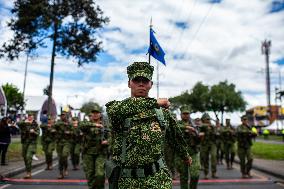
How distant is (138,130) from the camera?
337cm

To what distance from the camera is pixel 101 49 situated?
93.8ft

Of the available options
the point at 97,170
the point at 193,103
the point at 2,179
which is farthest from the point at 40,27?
the point at 193,103

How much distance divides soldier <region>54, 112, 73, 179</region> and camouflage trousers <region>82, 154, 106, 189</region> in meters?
4.15

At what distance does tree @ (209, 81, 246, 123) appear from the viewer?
3211 inches

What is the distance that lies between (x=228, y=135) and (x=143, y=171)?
45.2ft

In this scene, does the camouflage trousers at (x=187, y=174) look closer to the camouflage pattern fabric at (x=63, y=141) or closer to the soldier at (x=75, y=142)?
the camouflage pattern fabric at (x=63, y=141)

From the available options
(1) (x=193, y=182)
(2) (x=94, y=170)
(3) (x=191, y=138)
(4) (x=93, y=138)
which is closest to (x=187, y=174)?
(1) (x=193, y=182)

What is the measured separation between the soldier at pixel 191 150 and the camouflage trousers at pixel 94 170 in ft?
5.16

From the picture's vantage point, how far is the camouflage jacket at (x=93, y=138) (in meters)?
8.39

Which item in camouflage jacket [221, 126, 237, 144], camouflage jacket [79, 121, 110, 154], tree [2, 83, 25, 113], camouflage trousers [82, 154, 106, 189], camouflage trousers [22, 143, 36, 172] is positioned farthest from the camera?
tree [2, 83, 25, 113]

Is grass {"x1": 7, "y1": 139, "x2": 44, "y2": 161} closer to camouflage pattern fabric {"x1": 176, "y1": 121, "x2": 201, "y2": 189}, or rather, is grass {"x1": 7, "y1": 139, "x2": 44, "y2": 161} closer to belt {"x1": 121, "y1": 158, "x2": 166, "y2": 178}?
camouflage pattern fabric {"x1": 176, "y1": 121, "x2": 201, "y2": 189}

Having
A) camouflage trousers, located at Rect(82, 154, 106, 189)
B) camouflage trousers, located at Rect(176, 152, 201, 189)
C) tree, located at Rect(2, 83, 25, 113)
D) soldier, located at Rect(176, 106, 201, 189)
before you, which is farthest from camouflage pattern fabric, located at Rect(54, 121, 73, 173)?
tree, located at Rect(2, 83, 25, 113)

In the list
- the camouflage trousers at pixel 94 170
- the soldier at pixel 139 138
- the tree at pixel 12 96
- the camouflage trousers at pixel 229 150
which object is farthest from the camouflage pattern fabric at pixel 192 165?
the tree at pixel 12 96

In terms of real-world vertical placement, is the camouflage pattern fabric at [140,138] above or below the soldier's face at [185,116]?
below
